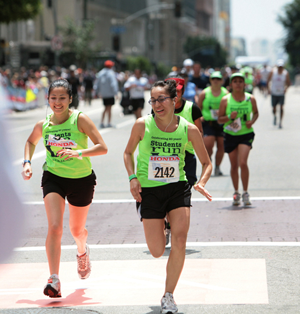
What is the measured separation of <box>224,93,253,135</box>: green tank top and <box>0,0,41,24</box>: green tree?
24410 mm

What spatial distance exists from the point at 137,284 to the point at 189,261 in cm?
87

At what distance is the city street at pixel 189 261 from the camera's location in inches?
186

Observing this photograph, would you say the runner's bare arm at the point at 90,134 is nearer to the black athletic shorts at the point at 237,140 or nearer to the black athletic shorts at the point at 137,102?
the black athletic shorts at the point at 237,140

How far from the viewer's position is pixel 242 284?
17.1 feet

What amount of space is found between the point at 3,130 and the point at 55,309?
311 centimetres

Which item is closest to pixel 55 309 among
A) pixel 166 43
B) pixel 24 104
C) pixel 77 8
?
pixel 24 104

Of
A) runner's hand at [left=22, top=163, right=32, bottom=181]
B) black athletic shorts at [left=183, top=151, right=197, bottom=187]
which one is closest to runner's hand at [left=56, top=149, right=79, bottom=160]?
runner's hand at [left=22, top=163, right=32, bottom=181]

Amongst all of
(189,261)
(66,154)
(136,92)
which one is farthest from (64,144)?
(136,92)

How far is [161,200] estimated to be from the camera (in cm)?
468

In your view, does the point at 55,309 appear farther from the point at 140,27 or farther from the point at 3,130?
the point at 140,27

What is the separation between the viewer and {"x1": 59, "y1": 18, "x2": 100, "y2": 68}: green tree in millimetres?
50125

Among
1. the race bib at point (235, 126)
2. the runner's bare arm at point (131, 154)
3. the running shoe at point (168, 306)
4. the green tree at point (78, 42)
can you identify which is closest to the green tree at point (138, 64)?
the green tree at point (78, 42)

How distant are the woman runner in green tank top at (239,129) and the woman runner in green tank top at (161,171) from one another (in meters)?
4.02

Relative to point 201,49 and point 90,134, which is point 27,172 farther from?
point 201,49
